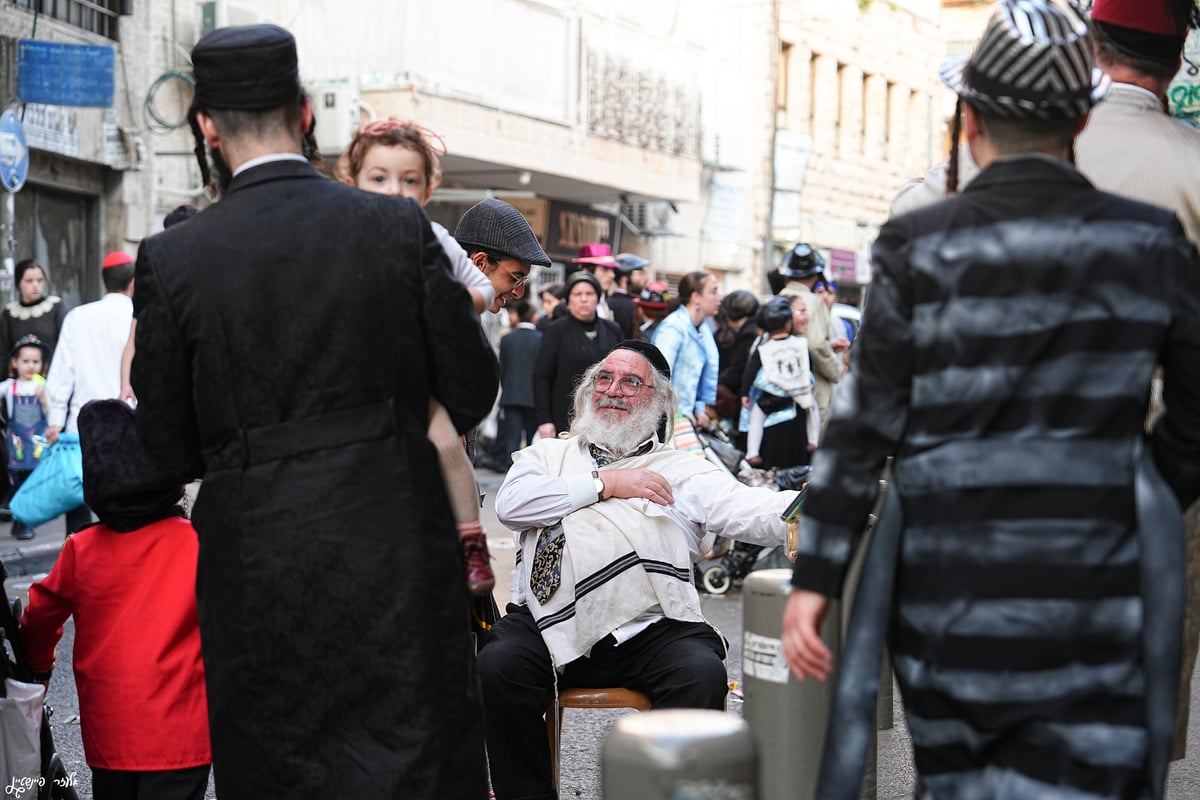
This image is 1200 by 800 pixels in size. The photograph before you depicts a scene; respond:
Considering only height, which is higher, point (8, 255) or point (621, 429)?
point (8, 255)

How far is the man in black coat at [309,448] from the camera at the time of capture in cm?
315

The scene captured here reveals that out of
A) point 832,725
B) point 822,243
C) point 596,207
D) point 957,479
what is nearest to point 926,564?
point 957,479

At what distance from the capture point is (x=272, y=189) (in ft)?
10.6

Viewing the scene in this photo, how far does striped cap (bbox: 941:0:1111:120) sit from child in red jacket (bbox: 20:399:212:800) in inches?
90.9

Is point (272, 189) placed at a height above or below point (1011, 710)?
above

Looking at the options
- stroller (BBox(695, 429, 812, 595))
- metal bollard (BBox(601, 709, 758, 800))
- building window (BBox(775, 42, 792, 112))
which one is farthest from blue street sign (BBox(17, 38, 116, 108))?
building window (BBox(775, 42, 792, 112))

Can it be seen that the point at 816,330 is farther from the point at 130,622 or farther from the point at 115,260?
the point at 130,622

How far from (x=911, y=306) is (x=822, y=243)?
105ft

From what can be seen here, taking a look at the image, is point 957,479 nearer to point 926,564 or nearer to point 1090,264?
point 926,564

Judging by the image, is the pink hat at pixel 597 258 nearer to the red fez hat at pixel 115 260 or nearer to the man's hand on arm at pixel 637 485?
the red fez hat at pixel 115 260

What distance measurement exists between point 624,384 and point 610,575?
0.75m

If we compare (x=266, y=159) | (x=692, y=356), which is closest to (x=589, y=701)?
(x=266, y=159)

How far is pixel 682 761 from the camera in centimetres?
303

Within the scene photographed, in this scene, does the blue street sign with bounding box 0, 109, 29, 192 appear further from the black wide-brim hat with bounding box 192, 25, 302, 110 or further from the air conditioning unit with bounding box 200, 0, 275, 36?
the black wide-brim hat with bounding box 192, 25, 302, 110
